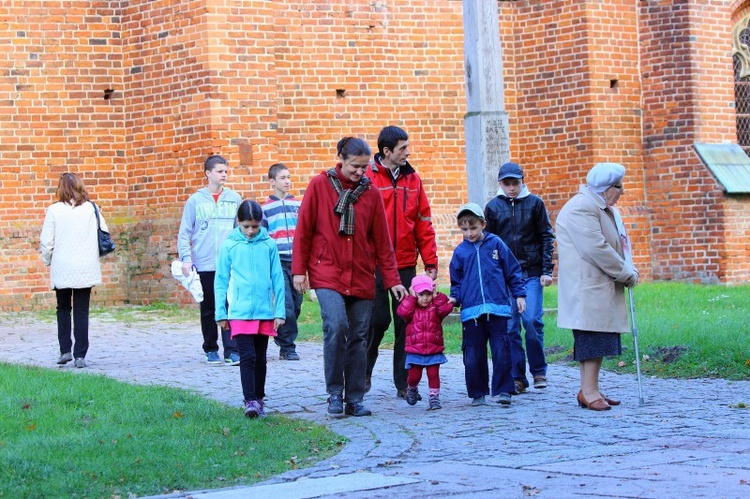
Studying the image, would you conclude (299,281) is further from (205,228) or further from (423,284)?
(205,228)

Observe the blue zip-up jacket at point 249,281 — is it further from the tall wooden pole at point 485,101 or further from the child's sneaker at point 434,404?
the tall wooden pole at point 485,101

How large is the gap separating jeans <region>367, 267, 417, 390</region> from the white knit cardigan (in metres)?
3.37

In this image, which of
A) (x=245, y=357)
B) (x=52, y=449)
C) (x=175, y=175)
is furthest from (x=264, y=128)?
(x=52, y=449)

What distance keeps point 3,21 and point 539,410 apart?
1122 centimetres

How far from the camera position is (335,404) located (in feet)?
28.0

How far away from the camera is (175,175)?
17.2 meters

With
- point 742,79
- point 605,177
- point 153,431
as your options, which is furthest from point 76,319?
point 742,79

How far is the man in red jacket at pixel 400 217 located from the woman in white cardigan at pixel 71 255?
11.4 feet

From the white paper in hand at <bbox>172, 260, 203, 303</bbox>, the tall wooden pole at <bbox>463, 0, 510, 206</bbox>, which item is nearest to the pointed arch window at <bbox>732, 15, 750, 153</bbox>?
the tall wooden pole at <bbox>463, 0, 510, 206</bbox>

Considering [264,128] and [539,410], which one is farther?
[264,128]

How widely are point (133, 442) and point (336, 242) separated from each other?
83.4 inches

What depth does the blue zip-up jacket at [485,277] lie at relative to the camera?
29.4 feet

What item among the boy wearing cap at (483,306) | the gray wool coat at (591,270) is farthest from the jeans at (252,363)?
the gray wool coat at (591,270)

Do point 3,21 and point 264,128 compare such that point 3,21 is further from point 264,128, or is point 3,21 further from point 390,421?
point 390,421
